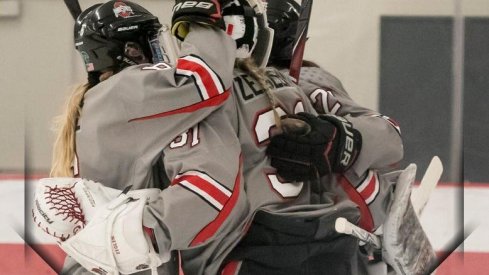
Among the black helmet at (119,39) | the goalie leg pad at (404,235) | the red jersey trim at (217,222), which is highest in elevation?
the black helmet at (119,39)

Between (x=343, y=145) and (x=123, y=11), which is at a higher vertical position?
(x=123, y=11)

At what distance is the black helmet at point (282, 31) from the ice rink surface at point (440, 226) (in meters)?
0.92

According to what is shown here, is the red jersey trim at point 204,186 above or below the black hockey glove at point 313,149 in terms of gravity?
below

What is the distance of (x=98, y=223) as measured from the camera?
162 cm

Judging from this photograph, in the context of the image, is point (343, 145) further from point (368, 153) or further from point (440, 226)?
point (440, 226)

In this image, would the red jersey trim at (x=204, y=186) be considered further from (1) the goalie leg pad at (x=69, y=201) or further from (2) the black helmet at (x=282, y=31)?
(2) the black helmet at (x=282, y=31)

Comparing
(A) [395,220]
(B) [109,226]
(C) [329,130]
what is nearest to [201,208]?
(B) [109,226]

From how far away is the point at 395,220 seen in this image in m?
1.95

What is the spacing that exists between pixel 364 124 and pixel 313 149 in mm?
174

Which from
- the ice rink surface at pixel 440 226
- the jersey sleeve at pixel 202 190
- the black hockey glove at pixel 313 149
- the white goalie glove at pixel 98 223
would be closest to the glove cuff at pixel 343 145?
the black hockey glove at pixel 313 149

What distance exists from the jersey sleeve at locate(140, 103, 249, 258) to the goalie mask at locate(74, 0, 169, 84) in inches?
9.7

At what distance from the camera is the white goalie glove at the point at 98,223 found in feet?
5.29

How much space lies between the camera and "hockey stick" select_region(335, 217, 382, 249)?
69.3 inches

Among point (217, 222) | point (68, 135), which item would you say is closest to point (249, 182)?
point (217, 222)
